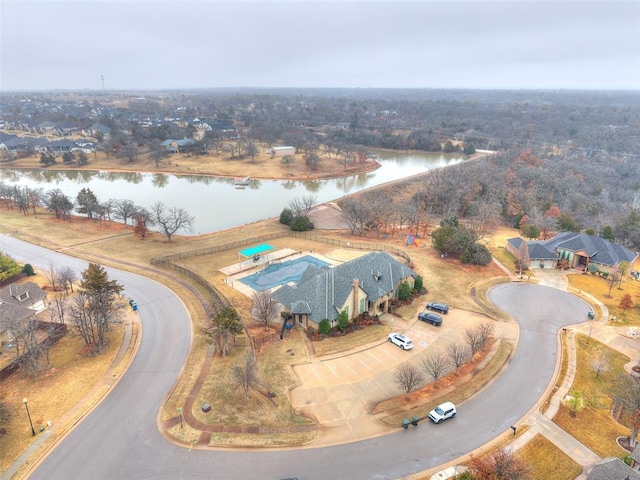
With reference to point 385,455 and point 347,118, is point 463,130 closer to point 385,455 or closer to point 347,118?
point 347,118

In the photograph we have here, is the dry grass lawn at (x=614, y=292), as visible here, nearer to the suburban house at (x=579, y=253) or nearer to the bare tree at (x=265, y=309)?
the suburban house at (x=579, y=253)

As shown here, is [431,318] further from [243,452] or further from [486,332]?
[243,452]

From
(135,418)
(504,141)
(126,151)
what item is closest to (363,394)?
(135,418)

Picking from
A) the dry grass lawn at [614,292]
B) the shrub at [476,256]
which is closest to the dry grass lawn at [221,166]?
the shrub at [476,256]

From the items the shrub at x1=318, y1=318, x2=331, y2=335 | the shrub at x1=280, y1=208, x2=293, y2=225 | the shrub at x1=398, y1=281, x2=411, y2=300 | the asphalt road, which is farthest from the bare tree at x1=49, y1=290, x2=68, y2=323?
the shrub at x1=280, y1=208, x2=293, y2=225

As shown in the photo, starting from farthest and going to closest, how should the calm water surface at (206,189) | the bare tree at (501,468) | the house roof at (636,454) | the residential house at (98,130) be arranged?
the residential house at (98,130) → the calm water surface at (206,189) → the house roof at (636,454) → the bare tree at (501,468)
